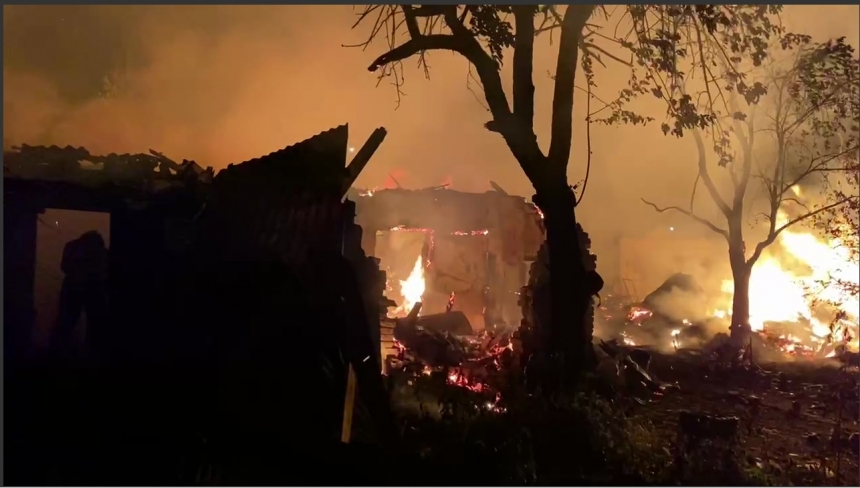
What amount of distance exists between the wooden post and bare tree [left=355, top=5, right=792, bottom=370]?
1.91 metres

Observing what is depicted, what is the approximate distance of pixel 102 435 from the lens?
4355 mm

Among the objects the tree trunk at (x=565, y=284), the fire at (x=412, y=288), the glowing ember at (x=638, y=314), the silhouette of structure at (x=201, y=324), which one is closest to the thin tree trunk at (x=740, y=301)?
the glowing ember at (x=638, y=314)

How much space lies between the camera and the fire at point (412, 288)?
552cm

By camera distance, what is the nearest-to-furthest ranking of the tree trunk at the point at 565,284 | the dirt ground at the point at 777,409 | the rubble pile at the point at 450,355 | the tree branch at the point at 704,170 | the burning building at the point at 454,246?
the dirt ground at the point at 777,409, the rubble pile at the point at 450,355, the tree trunk at the point at 565,284, the tree branch at the point at 704,170, the burning building at the point at 454,246

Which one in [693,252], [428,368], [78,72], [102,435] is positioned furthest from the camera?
[693,252]

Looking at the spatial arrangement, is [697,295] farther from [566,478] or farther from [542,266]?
[566,478]

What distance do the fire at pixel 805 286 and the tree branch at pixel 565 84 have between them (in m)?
2.20

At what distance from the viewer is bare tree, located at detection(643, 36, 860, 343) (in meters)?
5.25

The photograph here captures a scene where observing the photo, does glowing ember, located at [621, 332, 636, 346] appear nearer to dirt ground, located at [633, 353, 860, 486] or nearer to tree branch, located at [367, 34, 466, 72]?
dirt ground, located at [633, 353, 860, 486]

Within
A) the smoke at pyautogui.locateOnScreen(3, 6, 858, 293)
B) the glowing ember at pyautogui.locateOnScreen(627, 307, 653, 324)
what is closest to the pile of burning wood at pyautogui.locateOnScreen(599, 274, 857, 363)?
the glowing ember at pyautogui.locateOnScreen(627, 307, 653, 324)

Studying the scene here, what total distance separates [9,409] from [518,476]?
4.34 m

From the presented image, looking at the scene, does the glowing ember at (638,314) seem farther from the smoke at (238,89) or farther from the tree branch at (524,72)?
the tree branch at (524,72)

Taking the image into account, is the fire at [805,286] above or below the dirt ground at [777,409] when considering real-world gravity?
above

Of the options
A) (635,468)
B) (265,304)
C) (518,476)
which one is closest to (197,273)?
(265,304)
